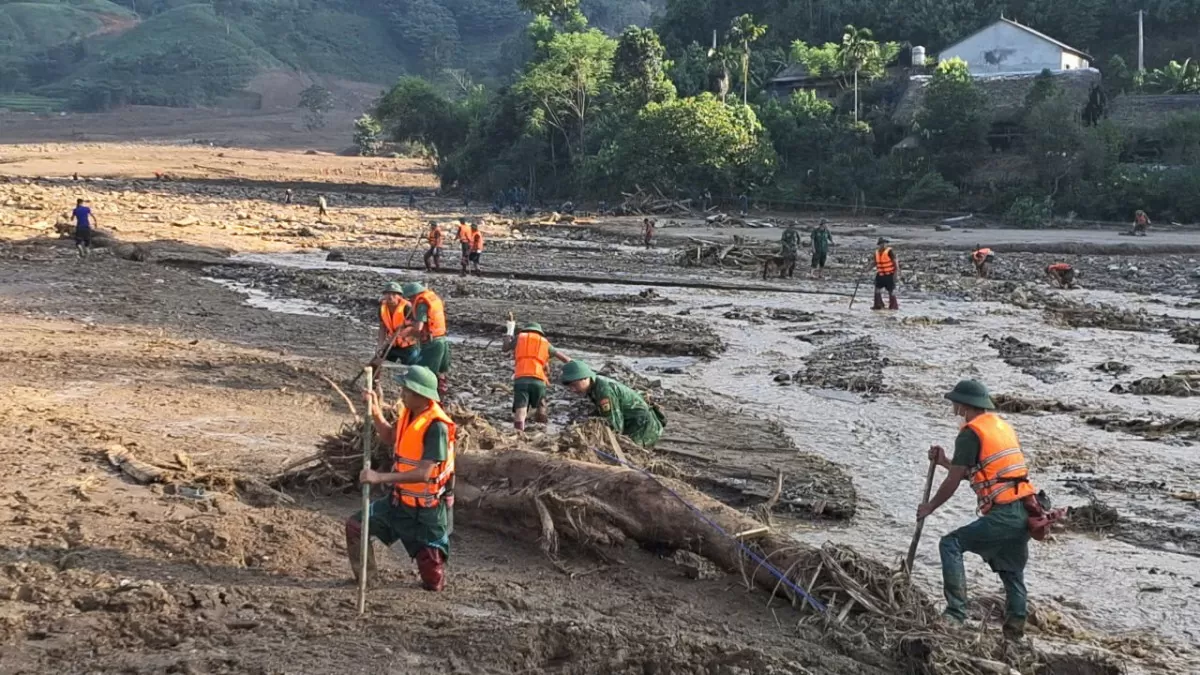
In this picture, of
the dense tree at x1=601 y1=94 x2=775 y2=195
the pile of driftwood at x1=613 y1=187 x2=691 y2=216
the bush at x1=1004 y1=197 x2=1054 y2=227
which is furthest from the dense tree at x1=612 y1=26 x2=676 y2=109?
the bush at x1=1004 y1=197 x2=1054 y2=227

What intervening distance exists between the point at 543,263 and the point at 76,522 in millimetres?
22624

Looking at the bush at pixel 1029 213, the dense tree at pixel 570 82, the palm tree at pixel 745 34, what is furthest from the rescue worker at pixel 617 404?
the dense tree at pixel 570 82

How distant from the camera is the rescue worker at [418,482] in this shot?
6.07 meters

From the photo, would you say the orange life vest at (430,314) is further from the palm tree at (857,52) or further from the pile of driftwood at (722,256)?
the palm tree at (857,52)

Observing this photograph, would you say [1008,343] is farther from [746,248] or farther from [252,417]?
[746,248]

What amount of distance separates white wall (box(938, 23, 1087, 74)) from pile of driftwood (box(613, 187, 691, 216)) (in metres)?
17.2

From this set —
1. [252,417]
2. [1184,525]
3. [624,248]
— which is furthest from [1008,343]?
[624,248]

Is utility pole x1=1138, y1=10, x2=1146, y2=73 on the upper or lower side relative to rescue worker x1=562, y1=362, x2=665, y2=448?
upper

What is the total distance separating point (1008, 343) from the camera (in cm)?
1780

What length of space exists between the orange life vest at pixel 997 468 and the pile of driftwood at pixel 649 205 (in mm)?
45491

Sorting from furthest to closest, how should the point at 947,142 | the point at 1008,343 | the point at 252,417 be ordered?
the point at 947,142 < the point at 1008,343 < the point at 252,417

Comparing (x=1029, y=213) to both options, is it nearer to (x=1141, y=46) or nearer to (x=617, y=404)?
(x=1141, y=46)

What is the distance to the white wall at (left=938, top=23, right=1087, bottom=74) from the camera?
56.6m

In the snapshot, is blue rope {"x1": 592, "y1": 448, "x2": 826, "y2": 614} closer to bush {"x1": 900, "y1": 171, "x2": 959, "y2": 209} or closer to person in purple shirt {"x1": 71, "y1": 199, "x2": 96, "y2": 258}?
person in purple shirt {"x1": 71, "y1": 199, "x2": 96, "y2": 258}
